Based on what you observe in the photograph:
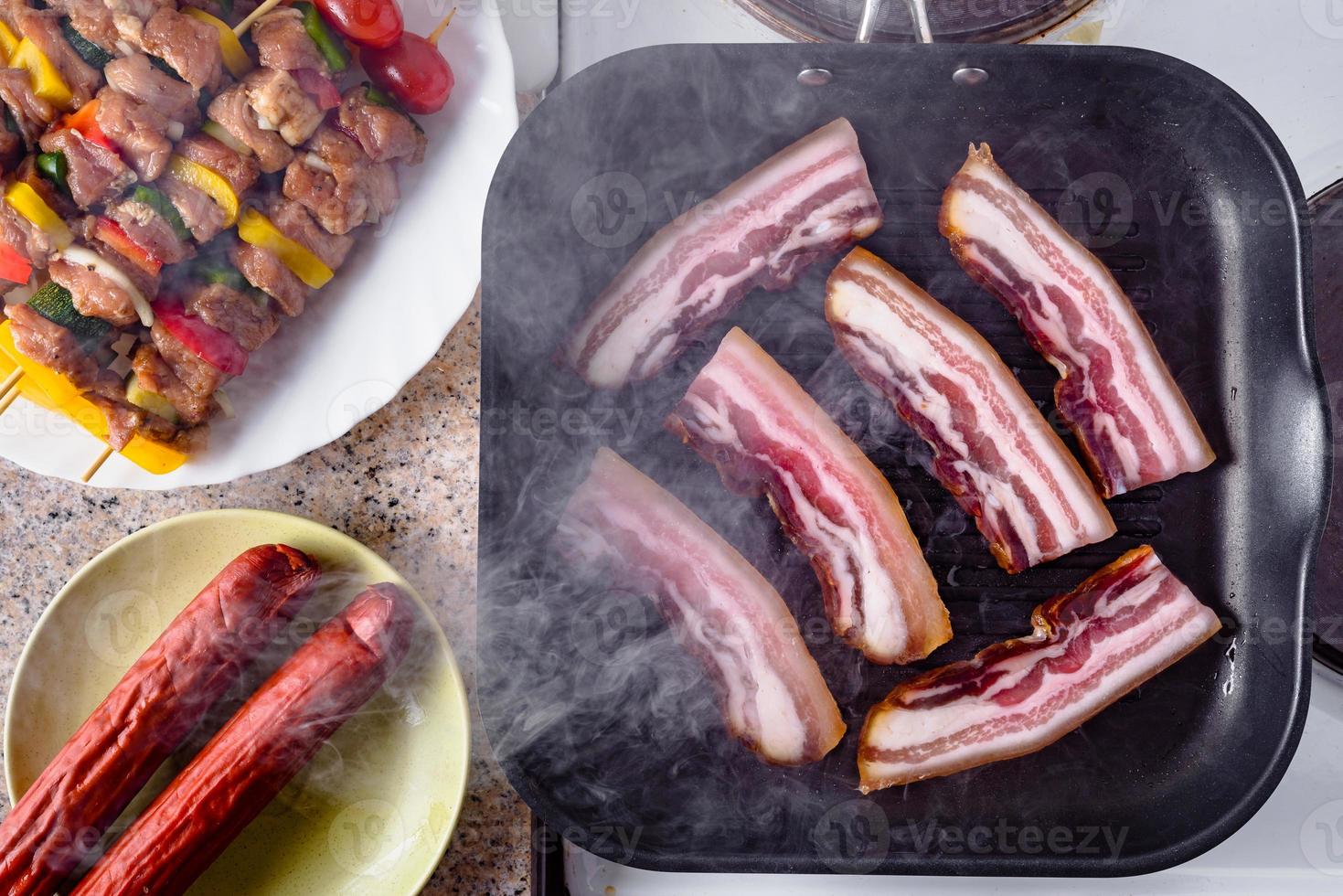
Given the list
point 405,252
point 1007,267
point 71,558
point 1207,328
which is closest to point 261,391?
point 405,252

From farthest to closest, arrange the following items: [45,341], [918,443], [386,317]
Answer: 1. [918,443]
2. [386,317]
3. [45,341]

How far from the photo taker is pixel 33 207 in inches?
52.1

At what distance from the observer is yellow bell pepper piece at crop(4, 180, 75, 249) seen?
1.32m

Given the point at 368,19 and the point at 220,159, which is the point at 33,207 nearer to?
the point at 220,159

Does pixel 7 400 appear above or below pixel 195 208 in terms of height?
below

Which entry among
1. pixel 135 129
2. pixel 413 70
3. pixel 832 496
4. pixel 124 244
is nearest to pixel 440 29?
pixel 413 70

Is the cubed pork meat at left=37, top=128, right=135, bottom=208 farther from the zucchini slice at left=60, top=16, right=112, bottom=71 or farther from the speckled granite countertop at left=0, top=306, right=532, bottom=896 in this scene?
the speckled granite countertop at left=0, top=306, right=532, bottom=896

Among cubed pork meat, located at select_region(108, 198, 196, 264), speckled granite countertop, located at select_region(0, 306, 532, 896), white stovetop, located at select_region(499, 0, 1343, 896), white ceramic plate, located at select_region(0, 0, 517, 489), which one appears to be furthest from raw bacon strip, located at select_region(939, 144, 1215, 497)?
cubed pork meat, located at select_region(108, 198, 196, 264)

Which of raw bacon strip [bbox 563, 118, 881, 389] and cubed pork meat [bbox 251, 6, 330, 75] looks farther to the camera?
raw bacon strip [bbox 563, 118, 881, 389]

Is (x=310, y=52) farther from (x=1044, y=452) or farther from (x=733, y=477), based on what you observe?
(x=1044, y=452)

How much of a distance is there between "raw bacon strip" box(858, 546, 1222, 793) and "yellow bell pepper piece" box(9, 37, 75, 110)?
1539 mm

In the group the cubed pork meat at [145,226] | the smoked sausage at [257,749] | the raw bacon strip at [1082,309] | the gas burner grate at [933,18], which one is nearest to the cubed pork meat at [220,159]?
the cubed pork meat at [145,226]

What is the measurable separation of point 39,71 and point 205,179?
0.27 meters

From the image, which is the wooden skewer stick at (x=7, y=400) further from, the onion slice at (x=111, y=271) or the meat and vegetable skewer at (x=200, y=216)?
the onion slice at (x=111, y=271)
